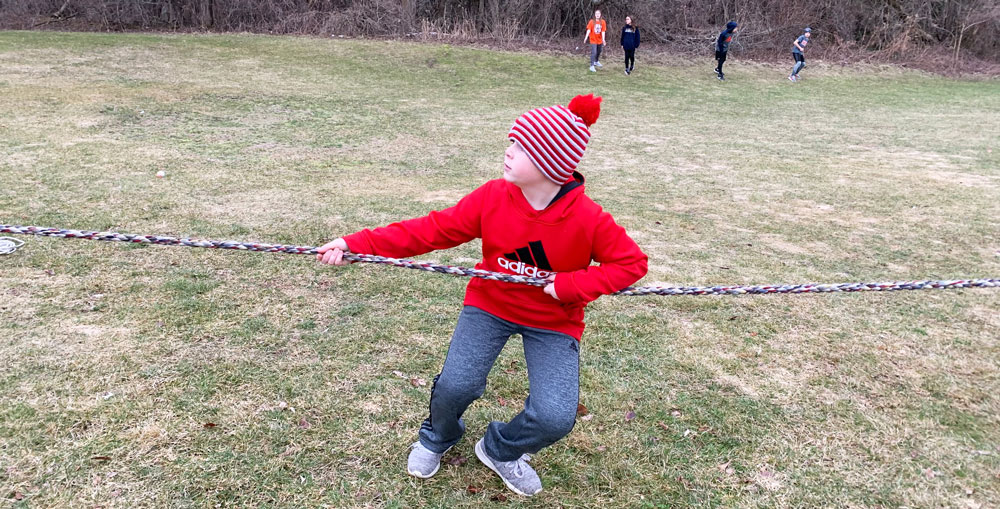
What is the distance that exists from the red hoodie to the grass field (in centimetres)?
77

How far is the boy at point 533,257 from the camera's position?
2.29 metres

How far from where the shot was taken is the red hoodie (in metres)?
2.30

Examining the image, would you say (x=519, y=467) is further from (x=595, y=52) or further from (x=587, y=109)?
(x=595, y=52)

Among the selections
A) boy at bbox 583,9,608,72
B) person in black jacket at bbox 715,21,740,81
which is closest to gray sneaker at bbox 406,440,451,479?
boy at bbox 583,9,608,72

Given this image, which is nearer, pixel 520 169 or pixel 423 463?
pixel 520 169

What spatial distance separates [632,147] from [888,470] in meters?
7.71

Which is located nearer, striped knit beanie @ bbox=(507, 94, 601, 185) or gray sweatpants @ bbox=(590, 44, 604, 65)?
striped knit beanie @ bbox=(507, 94, 601, 185)

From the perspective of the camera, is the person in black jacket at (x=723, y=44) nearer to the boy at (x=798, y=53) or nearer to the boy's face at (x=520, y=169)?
the boy at (x=798, y=53)

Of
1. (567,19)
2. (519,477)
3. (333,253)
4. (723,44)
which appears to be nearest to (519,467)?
(519,477)

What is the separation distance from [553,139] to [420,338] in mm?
1899

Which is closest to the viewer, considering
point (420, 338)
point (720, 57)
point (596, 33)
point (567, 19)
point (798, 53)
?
point (420, 338)

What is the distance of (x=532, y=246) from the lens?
2385 mm

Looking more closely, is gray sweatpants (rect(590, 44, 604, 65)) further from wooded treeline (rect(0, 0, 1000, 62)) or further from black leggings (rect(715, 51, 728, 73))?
wooded treeline (rect(0, 0, 1000, 62))

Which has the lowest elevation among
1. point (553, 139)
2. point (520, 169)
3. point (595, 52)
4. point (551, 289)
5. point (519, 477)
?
point (519, 477)
